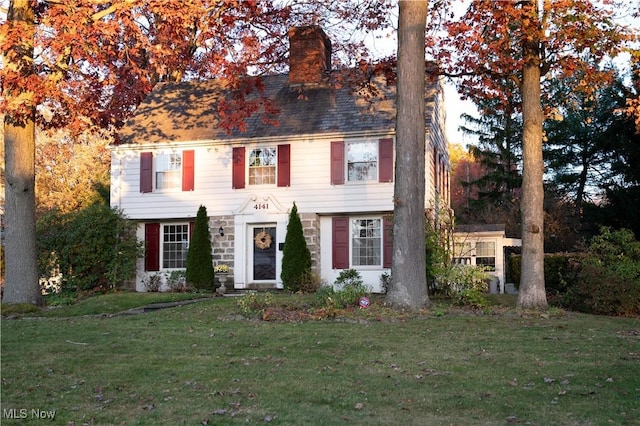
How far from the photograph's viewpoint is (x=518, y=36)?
13688 millimetres

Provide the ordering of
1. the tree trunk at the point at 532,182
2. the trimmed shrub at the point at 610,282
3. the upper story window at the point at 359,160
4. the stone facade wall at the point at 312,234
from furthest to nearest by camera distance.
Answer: the stone facade wall at the point at 312,234, the upper story window at the point at 359,160, the trimmed shrub at the point at 610,282, the tree trunk at the point at 532,182

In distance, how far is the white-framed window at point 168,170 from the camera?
2089 cm

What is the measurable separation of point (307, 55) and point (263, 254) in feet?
21.1

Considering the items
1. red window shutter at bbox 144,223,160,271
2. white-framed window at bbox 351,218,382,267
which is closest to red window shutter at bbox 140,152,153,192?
red window shutter at bbox 144,223,160,271

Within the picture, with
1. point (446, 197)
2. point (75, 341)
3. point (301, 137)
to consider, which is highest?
point (301, 137)

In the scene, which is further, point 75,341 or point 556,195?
point 556,195

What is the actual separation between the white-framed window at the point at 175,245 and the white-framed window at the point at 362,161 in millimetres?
5554

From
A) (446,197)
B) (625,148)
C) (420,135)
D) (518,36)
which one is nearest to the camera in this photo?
(420,135)

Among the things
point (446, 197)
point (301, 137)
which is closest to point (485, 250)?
point (446, 197)

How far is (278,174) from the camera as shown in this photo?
1994 cm

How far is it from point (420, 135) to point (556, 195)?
766 inches

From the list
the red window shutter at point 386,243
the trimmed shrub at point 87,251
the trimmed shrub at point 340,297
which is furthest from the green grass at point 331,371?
the trimmed shrub at point 87,251

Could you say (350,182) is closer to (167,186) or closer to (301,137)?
(301,137)

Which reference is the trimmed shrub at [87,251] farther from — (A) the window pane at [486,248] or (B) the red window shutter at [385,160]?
(A) the window pane at [486,248]
